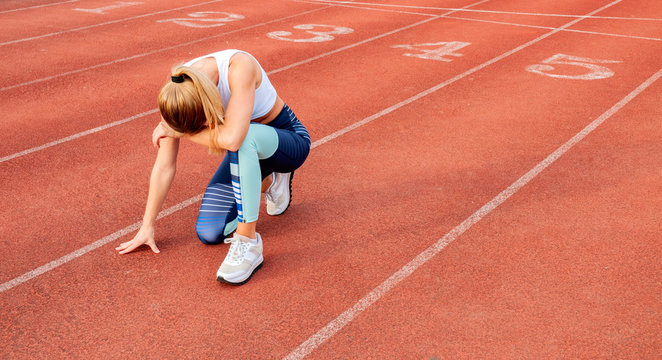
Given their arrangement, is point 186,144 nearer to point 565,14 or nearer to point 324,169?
point 324,169

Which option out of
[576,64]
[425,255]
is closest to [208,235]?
[425,255]

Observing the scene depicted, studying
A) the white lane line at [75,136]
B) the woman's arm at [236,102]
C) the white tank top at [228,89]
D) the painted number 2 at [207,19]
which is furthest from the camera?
the painted number 2 at [207,19]

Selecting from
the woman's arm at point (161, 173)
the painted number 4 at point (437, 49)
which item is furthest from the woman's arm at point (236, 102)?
the painted number 4 at point (437, 49)

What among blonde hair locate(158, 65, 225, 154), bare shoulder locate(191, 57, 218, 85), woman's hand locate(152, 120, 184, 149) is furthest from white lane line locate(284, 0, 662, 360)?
bare shoulder locate(191, 57, 218, 85)

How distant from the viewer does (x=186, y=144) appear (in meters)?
6.27

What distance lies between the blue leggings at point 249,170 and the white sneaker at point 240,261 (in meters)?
0.16

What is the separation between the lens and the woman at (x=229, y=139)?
344cm

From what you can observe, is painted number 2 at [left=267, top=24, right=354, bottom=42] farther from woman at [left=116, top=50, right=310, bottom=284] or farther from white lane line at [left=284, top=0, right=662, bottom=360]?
woman at [left=116, top=50, right=310, bottom=284]

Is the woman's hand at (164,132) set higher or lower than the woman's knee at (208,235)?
higher

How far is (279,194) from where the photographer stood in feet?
15.1

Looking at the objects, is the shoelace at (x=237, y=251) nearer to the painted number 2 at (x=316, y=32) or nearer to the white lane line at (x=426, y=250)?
the white lane line at (x=426, y=250)

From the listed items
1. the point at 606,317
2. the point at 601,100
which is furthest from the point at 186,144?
the point at 601,100

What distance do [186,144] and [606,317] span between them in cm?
418

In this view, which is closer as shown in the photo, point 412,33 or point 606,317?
point 606,317
